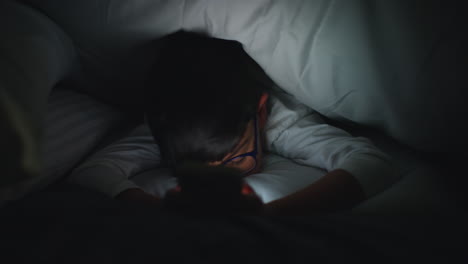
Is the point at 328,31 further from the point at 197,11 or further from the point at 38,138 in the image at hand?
the point at 38,138

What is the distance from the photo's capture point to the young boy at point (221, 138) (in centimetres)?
49

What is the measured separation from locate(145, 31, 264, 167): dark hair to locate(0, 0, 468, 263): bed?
0.05 m

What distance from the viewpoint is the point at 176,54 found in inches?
24.2

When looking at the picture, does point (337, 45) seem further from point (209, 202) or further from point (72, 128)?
point (72, 128)

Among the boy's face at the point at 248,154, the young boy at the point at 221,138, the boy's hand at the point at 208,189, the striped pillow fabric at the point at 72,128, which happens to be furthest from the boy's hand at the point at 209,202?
the striped pillow fabric at the point at 72,128

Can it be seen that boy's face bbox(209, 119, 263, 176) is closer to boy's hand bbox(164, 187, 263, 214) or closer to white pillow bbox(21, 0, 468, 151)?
white pillow bbox(21, 0, 468, 151)

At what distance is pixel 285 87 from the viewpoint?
662 mm

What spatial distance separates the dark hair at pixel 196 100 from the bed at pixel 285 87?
0.17ft

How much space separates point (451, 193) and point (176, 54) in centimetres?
60

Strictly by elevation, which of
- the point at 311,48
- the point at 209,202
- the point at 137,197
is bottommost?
the point at 137,197

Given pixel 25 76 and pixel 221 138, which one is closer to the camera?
pixel 25 76

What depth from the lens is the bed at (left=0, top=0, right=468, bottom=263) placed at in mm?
297

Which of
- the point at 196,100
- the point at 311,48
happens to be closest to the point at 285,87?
the point at 311,48

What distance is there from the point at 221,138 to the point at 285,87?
0.75 feet
